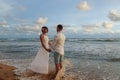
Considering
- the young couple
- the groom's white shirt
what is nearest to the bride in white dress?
the young couple

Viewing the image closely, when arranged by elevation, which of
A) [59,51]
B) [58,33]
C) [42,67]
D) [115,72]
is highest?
[58,33]

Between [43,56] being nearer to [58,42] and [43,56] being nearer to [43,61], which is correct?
[43,61]

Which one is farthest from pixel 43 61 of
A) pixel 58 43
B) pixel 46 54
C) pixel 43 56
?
pixel 58 43

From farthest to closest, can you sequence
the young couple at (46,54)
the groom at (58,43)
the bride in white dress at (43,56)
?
the bride in white dress at (43,56)
the young couple at (46,54)
the groom at (58,43)

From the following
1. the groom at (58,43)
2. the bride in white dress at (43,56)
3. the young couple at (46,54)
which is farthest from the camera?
the bride in white dress at (43,56)

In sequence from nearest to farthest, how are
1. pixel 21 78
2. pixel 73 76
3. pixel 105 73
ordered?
pixel 21 78 → pixel 73 76 → pixel 105 73

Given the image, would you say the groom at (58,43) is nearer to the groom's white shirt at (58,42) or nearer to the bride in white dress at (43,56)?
the groom's white shirt at (58,42)

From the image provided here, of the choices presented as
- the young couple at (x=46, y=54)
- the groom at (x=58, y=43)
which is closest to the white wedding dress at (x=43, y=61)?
the young couple at (x=46, y=54)

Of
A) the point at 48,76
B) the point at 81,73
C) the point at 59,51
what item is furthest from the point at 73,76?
the point at 59,51

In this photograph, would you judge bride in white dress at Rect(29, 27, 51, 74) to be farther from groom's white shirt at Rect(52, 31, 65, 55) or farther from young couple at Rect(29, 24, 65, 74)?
groom's white shirt at Rect(52, 31, 65, 55)

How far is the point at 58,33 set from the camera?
9.09m

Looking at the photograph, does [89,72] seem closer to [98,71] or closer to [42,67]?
[98,71]

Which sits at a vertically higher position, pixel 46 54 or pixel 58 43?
pixel 58 43

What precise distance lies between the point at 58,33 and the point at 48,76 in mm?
1944
